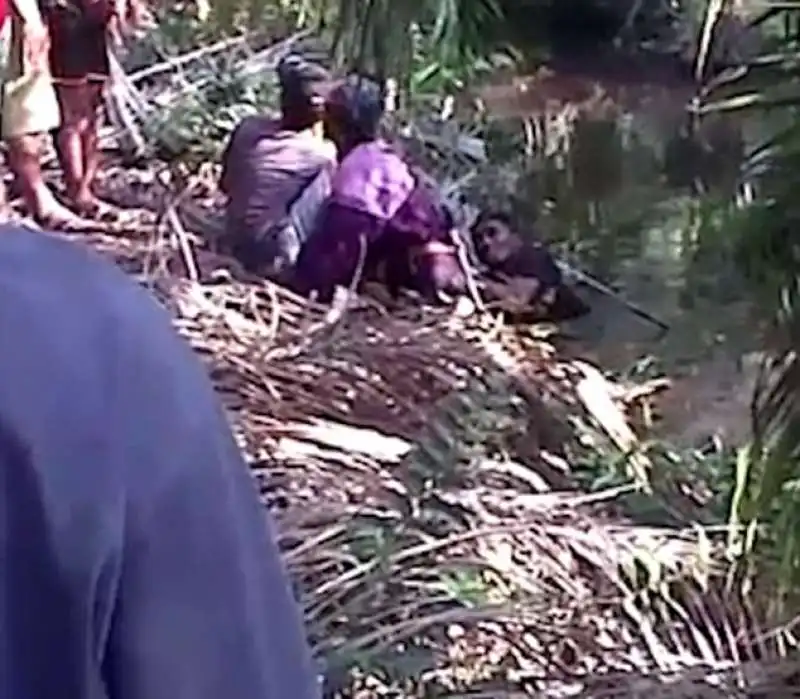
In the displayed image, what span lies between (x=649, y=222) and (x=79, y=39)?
0.98ft

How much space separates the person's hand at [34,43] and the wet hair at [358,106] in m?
0.14

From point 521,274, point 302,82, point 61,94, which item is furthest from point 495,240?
point 61,94

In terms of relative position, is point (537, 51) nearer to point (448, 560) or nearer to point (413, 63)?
point (413, 63)

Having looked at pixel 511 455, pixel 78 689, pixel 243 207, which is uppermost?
pixel 78 689

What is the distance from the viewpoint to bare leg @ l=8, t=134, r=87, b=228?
82 centimetres

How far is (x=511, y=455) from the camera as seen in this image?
2.79ft

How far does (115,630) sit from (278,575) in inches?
1.0

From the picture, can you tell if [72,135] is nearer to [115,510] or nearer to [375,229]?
[375,229]

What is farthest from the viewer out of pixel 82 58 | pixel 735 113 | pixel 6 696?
pixel 82 58

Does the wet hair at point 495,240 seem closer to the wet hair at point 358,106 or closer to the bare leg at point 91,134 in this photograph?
the wet hair at point 358,106

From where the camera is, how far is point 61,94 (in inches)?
32.9

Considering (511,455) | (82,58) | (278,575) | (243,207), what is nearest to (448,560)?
(511,455)

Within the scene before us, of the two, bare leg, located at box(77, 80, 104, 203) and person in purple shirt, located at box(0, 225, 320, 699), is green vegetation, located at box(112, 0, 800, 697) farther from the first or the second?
person in purple shirt, located at box(0, 225, 320, 699)

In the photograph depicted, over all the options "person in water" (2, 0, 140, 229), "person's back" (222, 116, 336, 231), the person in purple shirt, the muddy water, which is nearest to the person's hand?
"person in water" (2, 0, 140, 229)
